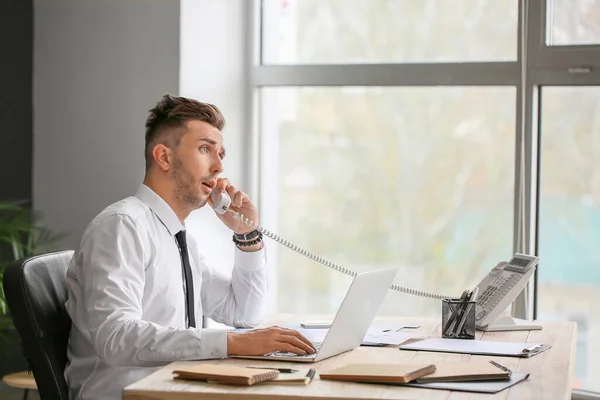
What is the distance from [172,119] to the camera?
2.71 m

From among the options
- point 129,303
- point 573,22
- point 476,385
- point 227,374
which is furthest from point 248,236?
point 573,22

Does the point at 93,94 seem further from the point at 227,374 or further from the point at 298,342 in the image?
the point at 227,374

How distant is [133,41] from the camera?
3555 millimetres

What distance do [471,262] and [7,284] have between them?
199 centimetres

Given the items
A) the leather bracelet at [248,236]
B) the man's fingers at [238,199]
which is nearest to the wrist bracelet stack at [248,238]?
the leather bracelet at [248,236]

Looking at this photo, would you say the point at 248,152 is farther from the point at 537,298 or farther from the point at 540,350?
the point at 540,350

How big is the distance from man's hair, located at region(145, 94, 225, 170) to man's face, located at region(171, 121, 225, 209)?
21 millimetres

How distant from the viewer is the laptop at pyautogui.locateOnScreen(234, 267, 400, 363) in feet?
6.96

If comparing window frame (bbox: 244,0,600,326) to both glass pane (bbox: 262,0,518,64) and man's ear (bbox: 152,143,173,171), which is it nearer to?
glass pane (bbox: 262,0,518,64)

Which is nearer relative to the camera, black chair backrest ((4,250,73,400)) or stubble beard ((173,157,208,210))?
black chair backrest ((4,250,73,400))

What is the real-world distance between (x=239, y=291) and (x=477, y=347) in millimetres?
912

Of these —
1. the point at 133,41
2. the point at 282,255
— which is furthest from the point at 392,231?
the point at 133,41

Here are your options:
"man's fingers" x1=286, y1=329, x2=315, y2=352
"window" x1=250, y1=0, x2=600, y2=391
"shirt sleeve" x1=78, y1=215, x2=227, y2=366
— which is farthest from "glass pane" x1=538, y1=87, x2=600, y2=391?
"shirt sleeve" x1=78, y1=215, x2=227, y2=366

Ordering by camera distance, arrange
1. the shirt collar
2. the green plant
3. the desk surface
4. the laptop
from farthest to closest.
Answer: the green plant < the shirt collar < the laptop < the desk surface
